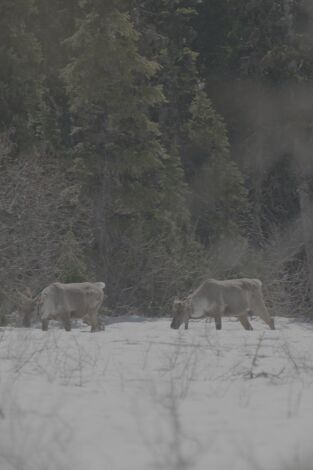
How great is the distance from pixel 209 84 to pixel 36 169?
523 inches

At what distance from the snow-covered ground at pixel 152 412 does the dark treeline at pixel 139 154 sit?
1044 centimetres

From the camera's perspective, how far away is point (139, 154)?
76.8 ft

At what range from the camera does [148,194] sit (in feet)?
76.8

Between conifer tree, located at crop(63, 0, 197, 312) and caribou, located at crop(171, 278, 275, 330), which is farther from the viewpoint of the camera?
conifer tree, located at crop(63, 0, 197, 312)

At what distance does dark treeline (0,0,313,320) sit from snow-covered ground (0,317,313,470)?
1044 cm

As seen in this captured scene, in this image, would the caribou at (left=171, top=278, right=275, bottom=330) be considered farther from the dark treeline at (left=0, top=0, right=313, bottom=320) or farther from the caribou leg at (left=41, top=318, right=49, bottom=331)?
the dark treeline at (left=0, top=0, right=313, bottom=320)

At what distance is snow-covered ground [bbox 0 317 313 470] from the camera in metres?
5.00

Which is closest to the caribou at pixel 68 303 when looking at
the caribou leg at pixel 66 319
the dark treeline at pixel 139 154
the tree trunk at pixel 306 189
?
the caribou leg at pixel 66 319

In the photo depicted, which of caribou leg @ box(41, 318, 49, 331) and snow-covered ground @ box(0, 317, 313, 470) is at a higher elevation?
snow-covered ground @ box(0, 317, 313, 470)

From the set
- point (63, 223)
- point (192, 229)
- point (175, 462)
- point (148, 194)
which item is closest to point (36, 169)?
point (63, 223)

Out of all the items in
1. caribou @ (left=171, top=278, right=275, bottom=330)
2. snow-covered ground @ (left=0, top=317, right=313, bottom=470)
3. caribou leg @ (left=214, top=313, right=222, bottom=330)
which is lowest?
caribou leg @ (left=214, top=313, right=222, bottom=330)

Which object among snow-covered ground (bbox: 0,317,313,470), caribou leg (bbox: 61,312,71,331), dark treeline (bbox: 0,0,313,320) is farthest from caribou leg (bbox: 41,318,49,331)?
snow-covered ground (bbox: 0,317,313,470)

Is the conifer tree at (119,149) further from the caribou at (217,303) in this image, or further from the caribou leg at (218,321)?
the caribou leg at (218,321)

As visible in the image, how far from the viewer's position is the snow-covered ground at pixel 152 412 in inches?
197
